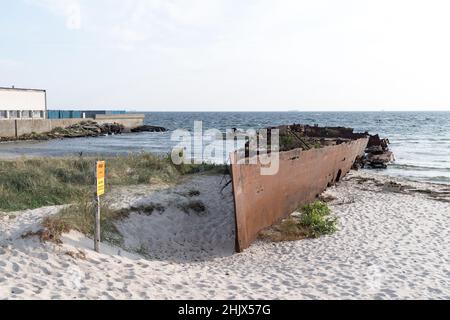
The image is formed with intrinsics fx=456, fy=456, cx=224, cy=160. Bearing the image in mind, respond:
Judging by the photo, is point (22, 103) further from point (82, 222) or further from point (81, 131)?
point (82, 222)

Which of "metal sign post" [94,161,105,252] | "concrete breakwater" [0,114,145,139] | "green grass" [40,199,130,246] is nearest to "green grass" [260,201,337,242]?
"green grass" [40,199,130,246]

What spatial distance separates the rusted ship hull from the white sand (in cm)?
65

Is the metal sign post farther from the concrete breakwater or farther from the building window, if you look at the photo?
the building window

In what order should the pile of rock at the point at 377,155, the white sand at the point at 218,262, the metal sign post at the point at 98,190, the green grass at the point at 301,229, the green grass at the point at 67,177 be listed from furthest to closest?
1. the pile of rock at the point at 377,155
2. the green grass at the point at 67,177
3. the green grass at the point at 301,229
4. the metal sign post at the point at 98,190
5. the white sand at the point at 218,262

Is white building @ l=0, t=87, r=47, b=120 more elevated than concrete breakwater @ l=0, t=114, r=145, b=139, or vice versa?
white building @ l=0, t=87, r=47, b=120

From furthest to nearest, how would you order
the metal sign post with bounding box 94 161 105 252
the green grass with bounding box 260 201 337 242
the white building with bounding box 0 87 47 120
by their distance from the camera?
the white building with bounding box 0 87 47 120, the green grass with bounding box 260 201 337 242, the metal sign post with bounding box 94 161 105 252

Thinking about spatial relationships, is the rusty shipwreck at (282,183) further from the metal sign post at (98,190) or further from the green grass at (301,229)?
the metal sign post at (98,190)

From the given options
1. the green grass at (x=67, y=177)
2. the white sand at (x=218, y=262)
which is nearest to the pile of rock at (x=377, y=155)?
the green grass at (x=67, y=177)

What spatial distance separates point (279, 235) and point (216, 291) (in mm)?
3588

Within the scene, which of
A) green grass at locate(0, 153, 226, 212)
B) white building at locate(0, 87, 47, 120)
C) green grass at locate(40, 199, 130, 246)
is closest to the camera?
green grass at locate(40, 199, 130, 246)

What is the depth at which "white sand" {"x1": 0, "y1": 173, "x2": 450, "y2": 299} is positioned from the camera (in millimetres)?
5629

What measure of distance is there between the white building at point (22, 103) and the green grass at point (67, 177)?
29.7 m

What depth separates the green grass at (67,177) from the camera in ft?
32.5

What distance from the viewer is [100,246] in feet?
23.5
